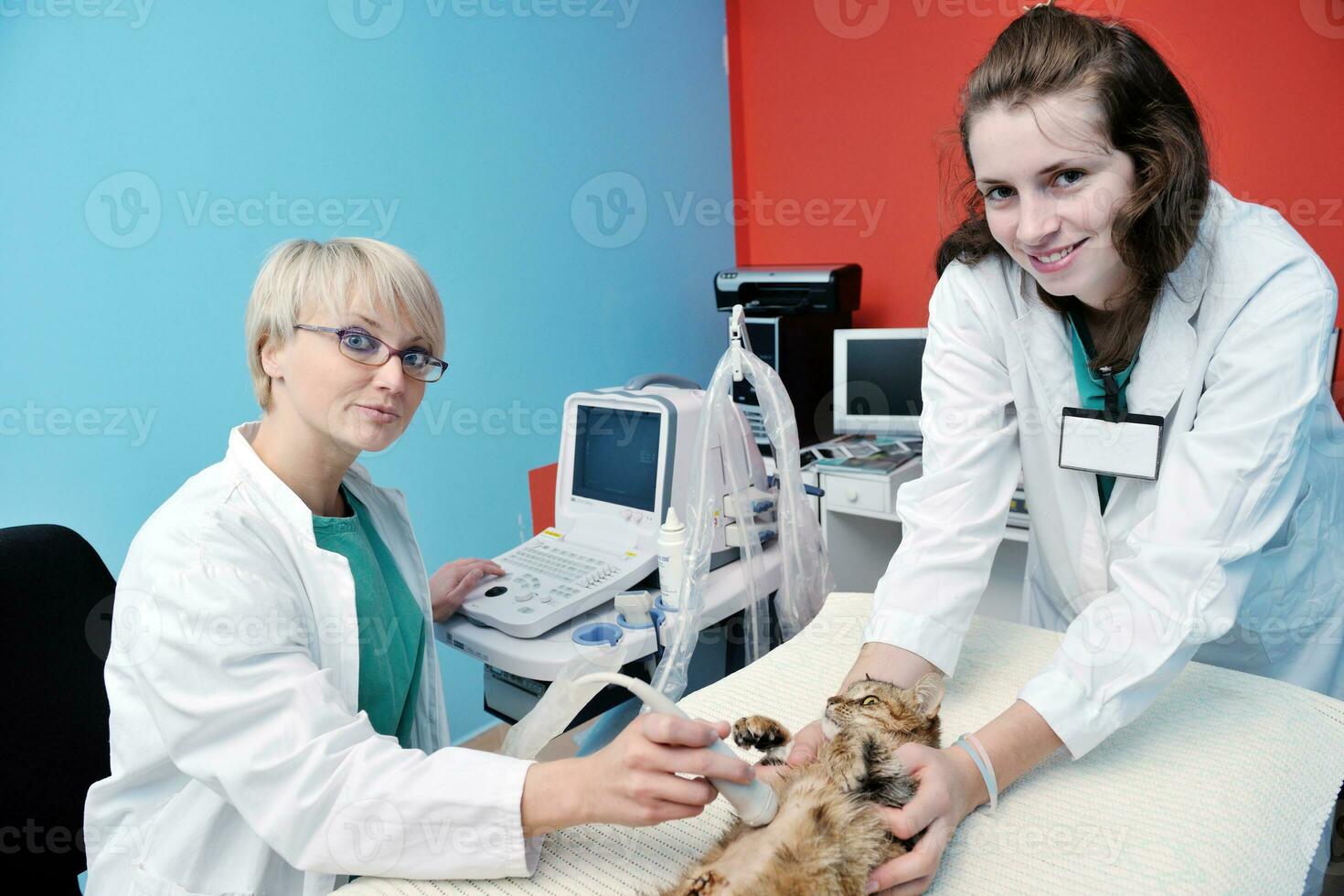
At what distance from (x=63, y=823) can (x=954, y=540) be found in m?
1.41

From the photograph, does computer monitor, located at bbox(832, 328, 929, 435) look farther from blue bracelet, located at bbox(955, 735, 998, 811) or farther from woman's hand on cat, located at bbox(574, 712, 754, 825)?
woman's hand on cat, located at bbox(574, 712, 754, 825)

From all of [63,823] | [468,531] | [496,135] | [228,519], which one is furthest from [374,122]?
[63,823]

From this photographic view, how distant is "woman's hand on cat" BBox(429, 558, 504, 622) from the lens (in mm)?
1795

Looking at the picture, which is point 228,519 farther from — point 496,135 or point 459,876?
point 496,135

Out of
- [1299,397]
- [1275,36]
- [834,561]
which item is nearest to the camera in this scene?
[1299,397]

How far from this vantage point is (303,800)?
2.97 ft

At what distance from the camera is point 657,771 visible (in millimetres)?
868

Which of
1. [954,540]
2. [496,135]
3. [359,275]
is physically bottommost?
[954,540]

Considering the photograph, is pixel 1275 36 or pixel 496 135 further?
pixel 496 135

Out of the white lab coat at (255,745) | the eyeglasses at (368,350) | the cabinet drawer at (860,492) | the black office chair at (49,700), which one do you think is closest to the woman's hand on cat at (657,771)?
the white lab coat at (255,745)

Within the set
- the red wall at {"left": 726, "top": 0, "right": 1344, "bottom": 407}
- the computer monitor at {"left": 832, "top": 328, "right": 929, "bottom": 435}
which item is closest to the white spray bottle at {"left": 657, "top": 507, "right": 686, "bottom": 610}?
the red wall at {"left": 726, "top": 0, "right": 1344, "bottom": 407}

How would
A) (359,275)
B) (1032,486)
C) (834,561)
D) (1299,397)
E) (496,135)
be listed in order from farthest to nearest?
(834,561) < (496,135) < (1032,486) < (359,275) < (1299,397)

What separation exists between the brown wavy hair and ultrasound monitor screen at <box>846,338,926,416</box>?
182 cm

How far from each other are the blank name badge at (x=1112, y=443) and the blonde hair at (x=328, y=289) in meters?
0.98
